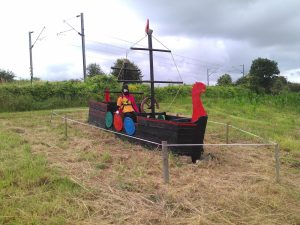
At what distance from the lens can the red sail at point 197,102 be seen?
696 centimetres

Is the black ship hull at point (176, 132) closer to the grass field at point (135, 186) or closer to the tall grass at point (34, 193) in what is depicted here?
the grass field at point (135, 186)

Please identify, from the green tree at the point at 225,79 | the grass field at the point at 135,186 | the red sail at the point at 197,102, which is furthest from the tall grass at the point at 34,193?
the green tree at the point at 225,79

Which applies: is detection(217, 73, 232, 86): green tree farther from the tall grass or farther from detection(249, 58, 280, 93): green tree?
the tall grass

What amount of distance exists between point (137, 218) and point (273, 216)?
1669 mm

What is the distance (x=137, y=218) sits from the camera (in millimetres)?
4191

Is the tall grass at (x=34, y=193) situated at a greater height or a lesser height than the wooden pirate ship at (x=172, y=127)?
lesser

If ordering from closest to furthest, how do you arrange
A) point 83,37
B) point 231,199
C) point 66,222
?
point 66,222 < point 231,199 < point 83,37

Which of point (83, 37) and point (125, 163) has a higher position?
point (83, 37)

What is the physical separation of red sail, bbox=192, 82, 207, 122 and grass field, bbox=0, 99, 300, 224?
0.88 meters

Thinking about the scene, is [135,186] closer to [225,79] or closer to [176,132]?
[176,132]

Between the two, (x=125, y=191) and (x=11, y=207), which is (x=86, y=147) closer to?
(x=125, y=191)

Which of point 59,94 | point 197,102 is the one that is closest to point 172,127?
point 197,102

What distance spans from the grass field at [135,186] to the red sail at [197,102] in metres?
0.88

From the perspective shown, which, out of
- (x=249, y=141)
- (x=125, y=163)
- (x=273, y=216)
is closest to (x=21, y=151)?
(x=125, y=163)
